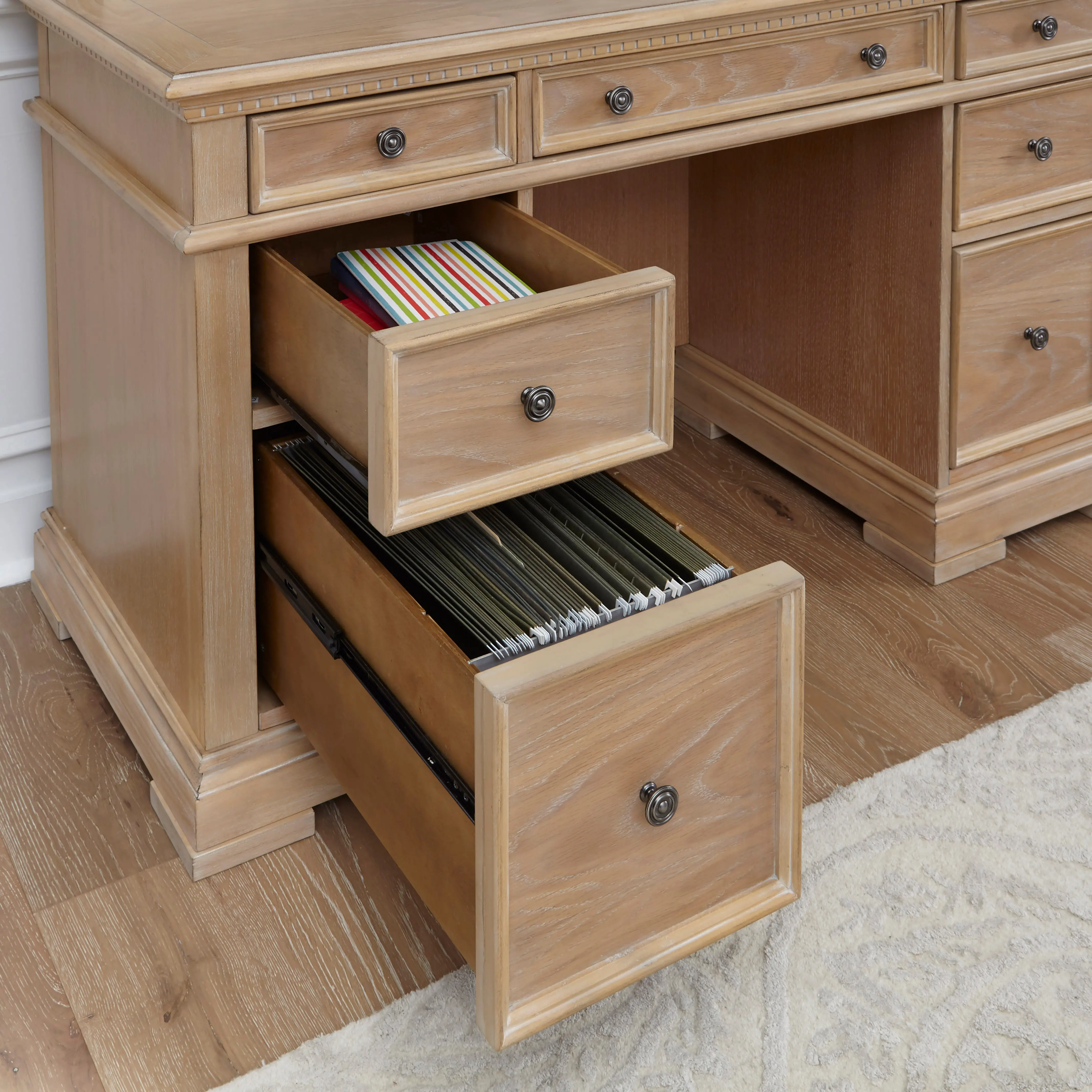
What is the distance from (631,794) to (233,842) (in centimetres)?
53

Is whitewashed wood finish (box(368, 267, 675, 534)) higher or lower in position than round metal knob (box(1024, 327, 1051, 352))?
higher

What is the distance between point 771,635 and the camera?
0.94 m

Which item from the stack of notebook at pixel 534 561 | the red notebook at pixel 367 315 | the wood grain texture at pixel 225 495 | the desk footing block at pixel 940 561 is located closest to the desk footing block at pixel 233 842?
the wood grain texture at pixel 225 495

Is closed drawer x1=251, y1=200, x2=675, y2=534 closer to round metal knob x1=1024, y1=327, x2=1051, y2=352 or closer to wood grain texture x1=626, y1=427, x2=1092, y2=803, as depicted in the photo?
wood grain texture x1=626, y1=427, x2=1092, y2=803

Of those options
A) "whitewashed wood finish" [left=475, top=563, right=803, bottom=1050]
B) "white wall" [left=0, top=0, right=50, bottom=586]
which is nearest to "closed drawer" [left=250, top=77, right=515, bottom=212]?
"whitewashed wood finish" [left=475, top=563, right=803, bottom=1050]

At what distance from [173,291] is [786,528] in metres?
1.02

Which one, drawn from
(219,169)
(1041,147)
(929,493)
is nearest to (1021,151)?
(1041,147)

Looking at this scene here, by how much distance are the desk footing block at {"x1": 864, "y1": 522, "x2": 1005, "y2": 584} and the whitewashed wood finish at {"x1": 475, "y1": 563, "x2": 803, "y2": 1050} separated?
2.66 ft

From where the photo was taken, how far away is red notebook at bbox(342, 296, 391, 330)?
1.16m

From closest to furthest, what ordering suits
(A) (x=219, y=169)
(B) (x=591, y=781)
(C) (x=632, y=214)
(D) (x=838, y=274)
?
(B) (x=591, y=781), (A) (x=219, y=169), (D) (x=838, y=274), (C) (x=632, y=214)

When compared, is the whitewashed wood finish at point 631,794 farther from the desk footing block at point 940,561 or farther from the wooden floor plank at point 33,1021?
the desk footing block at point 940,561

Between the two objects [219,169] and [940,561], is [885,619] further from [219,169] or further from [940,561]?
[219,169]

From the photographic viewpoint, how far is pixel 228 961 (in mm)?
1185

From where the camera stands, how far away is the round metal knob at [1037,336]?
1.68 m
